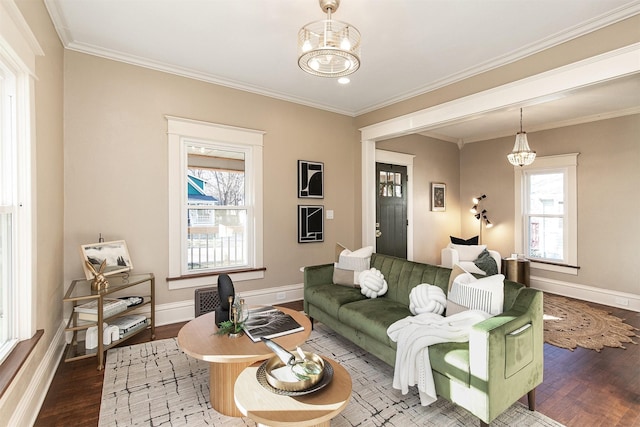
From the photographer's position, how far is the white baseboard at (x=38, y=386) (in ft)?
5.61

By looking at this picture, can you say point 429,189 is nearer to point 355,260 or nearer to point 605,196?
point 605,196

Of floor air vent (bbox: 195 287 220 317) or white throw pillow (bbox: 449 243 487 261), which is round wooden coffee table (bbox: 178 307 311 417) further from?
white throw pillow (bbox: 449 243 487 261)

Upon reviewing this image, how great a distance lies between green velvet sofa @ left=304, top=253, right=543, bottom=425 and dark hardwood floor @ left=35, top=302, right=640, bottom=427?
333 mm

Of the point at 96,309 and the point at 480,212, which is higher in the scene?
the point at 480,212

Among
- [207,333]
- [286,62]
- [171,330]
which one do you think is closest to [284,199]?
[286,62]

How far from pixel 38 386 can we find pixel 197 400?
3.35 ft

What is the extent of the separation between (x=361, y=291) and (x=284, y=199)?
1.75m

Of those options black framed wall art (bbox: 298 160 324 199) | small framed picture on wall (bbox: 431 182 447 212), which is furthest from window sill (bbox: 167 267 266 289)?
small framed picture on wall (bbox: 431 182 447 212)

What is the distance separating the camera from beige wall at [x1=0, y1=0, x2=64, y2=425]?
80.7 inches

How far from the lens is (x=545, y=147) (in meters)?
5.17

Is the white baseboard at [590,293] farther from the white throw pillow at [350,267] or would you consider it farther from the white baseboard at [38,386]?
the white baseboard at [38,386]

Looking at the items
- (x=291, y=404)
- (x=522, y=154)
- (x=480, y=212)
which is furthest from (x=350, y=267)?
(x=480, y=212)

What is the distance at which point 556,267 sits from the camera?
197 inches

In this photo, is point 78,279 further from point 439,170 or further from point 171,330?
point 439,170
